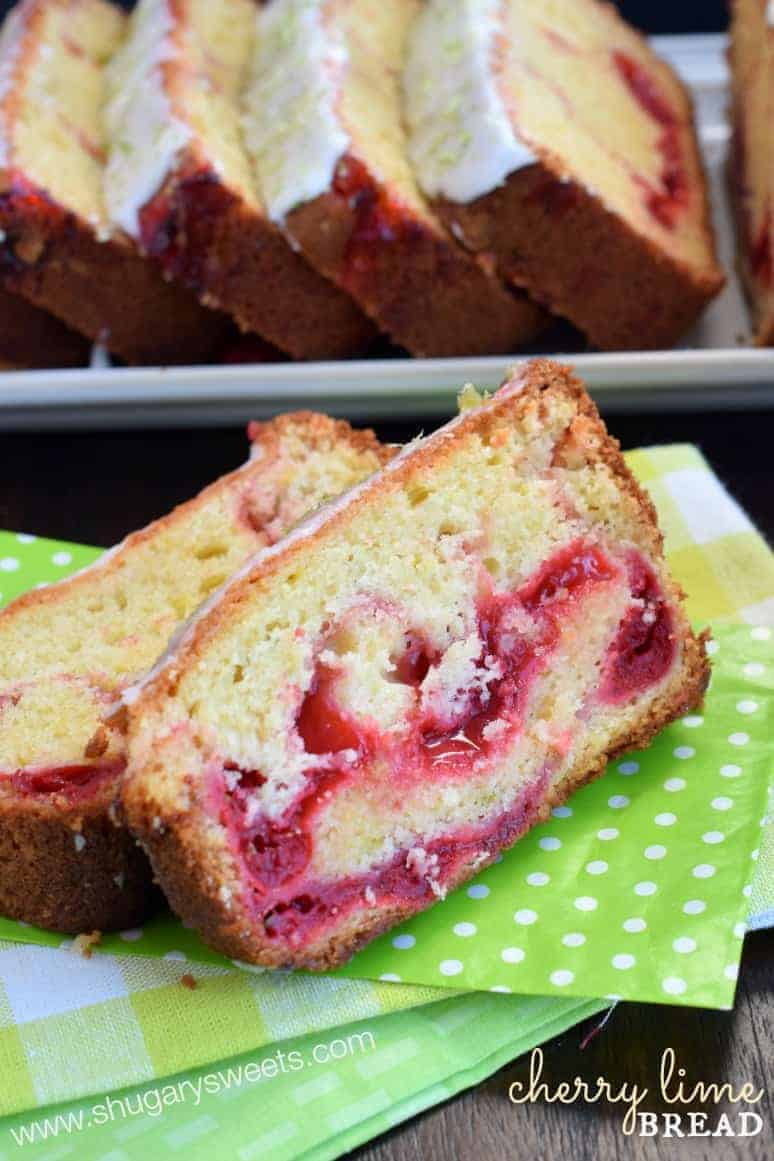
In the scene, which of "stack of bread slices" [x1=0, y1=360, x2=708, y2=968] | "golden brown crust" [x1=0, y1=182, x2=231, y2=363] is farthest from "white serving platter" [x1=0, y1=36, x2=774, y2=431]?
"stack of bread slices" [x1=0, y1=360, x2=708, y2=968]

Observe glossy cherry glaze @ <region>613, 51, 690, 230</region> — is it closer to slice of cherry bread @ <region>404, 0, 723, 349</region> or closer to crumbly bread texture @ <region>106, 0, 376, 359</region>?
slice of cherry bread @ <region>404, 0, 723, 349</region>

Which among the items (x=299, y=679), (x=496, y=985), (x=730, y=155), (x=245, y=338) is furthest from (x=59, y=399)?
(x=730, y=155)

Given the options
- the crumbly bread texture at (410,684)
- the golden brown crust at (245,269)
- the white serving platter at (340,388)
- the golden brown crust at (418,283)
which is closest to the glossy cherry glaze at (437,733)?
the crumbly bread texture at (410,684)

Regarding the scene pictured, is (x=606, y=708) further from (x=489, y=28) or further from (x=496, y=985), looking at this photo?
(x=489, y=28)

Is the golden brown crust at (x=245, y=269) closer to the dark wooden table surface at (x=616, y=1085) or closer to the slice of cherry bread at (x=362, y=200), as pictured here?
the slice of cherry bread at (x=362, y=200)

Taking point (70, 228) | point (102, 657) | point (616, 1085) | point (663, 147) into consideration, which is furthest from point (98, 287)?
point (616, 1085)

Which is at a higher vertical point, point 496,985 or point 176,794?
point 176,794
